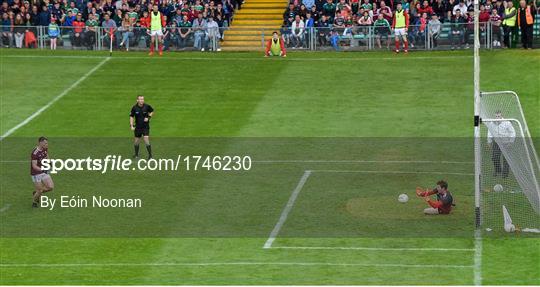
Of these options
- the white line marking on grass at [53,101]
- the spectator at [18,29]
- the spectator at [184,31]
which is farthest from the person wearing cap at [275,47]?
the spectator at [18,29]

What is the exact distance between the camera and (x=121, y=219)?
3747cm

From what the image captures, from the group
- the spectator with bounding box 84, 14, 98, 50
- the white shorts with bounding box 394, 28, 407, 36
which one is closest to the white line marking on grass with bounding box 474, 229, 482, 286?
the white shorts with bounding box 394, 28, 407, 36

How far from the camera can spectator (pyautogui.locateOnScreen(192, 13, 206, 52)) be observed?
209 feet

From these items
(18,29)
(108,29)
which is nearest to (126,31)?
(108,29)

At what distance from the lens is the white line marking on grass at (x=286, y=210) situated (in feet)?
114

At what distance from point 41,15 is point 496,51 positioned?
77.1 ft

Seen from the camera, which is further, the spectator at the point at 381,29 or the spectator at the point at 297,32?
the spectator at the point at 297,32

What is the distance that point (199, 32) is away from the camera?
63969 millimetres

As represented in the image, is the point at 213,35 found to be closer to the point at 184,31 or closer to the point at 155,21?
the point at 184,31

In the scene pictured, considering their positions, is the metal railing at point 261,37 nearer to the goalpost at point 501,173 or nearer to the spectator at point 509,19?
the spectator at point 509,19

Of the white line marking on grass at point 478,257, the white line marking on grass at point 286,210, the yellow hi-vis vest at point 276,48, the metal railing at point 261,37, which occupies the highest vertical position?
the metal railing at point 261,37

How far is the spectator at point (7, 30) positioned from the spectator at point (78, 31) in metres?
3.19

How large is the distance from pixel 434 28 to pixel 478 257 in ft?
101

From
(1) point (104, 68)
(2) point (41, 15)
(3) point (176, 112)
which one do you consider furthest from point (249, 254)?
(2) point (41, 15)
